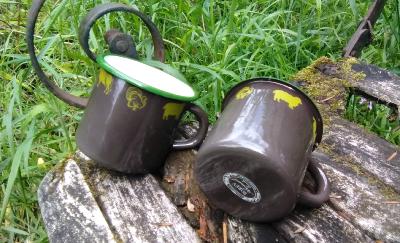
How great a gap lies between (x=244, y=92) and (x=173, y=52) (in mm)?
1064

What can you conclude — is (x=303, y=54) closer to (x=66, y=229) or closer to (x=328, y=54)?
(x=328, y=54)

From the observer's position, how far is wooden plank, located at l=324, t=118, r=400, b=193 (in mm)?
1578

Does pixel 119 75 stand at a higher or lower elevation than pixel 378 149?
higher

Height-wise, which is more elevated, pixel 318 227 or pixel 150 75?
pixel 150 75

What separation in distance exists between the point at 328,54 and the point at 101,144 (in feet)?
4.69

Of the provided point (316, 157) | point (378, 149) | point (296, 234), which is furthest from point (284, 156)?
point (378, 149)

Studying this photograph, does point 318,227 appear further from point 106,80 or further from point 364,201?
point 106,80

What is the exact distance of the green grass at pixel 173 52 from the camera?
1954 millimetres

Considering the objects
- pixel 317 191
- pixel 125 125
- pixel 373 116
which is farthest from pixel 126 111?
pixel 373 116

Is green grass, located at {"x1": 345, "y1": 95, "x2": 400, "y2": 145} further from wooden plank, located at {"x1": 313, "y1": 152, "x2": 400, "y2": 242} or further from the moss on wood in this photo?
wooden plank, located at {"x1": 313, "y1": 152, "x2": 400, "y2": 242}

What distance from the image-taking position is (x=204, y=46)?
2.37 metres

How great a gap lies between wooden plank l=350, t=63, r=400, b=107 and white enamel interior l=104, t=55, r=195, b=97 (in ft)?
2.42

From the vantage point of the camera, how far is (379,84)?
6.41ft

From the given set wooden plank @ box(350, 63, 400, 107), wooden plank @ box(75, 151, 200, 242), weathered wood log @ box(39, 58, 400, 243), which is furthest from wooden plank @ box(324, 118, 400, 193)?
wooden plank @ box(75, 151, 200, 242)
